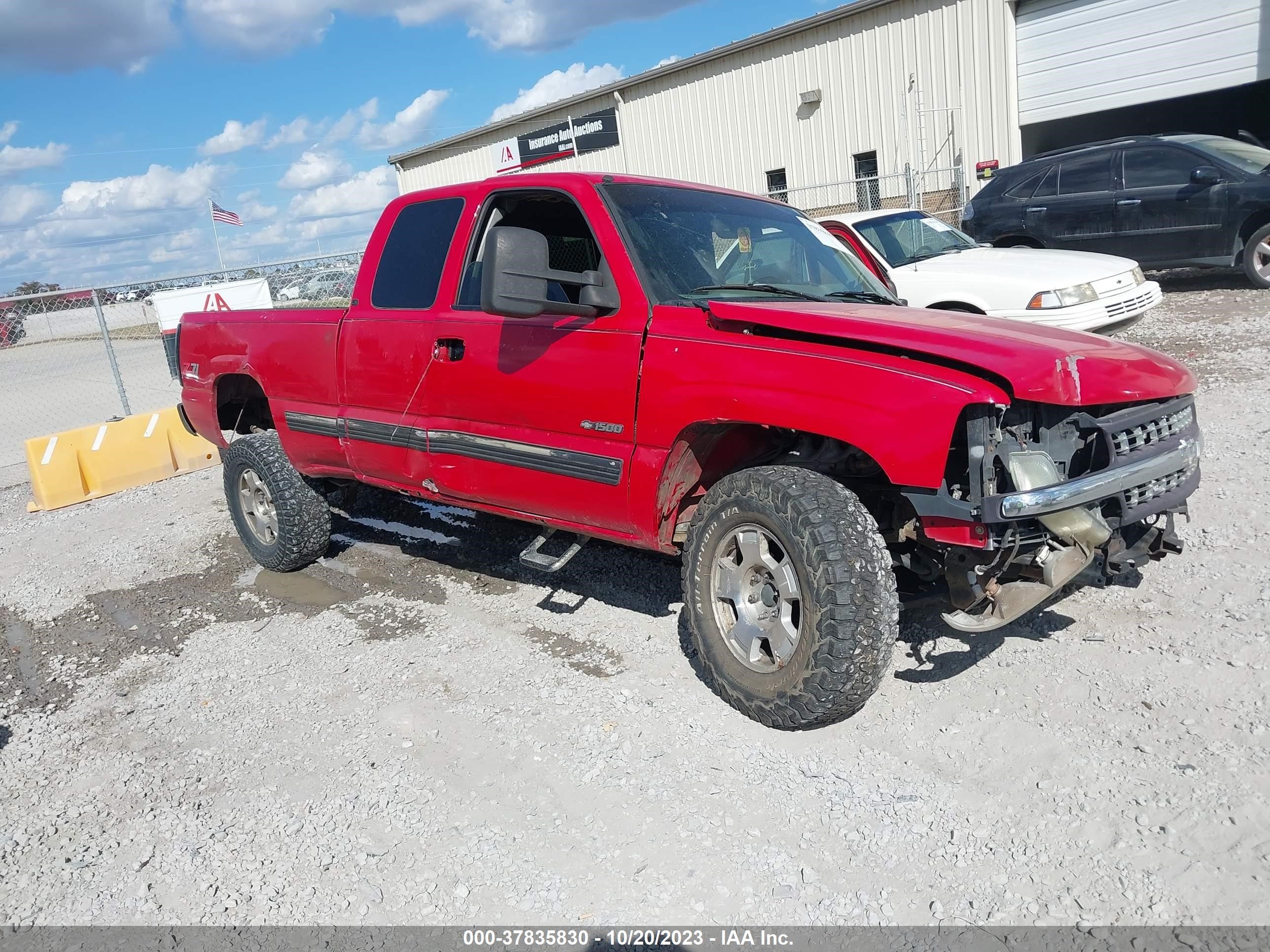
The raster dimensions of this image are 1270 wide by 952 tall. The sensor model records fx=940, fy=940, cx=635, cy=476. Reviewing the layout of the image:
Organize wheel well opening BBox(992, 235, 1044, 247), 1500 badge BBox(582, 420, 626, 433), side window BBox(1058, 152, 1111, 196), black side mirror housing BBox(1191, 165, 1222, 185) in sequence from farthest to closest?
wheel well opening BBox(992, 235, 1044, 247), side window BBox(1058, 152, 1111, 196), black side mirror housing BBox(1191, 165, 1222, 185), 1500 badge BBox(582, 420, 626, 433)

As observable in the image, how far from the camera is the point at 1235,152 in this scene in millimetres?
10953

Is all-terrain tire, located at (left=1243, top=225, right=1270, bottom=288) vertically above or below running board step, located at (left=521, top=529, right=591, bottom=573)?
above

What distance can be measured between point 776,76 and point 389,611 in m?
19.9

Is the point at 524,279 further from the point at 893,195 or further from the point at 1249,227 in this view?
the point at 893,195

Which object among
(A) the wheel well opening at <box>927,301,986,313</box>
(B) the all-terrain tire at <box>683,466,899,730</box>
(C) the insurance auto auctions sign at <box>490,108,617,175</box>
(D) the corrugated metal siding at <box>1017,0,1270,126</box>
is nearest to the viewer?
(B) the all-terrain tire at <box>683,466,899,730</box>

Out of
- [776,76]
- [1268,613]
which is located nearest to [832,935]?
[1268,613]

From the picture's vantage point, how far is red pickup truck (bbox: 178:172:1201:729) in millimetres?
3061

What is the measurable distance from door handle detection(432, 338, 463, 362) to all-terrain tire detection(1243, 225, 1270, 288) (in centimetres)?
1006

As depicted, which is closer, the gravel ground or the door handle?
the gravel ground

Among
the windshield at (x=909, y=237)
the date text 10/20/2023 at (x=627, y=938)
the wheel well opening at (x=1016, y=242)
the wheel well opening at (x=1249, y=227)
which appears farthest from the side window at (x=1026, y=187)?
the date text 10/20/2023 at (x=627, y=938)

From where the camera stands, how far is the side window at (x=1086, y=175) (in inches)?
452

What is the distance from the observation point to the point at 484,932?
8.59 feet

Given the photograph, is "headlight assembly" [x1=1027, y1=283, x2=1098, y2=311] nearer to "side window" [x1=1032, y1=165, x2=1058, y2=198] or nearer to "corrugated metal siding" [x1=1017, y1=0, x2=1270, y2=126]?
"side window" [x1=1032, y1=165, x2=1058, y2=198]

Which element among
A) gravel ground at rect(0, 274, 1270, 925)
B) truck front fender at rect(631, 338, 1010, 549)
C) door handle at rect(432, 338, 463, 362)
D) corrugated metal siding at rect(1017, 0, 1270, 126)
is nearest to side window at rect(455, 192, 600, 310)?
door handle at rect(432, 338, 463, 362)
